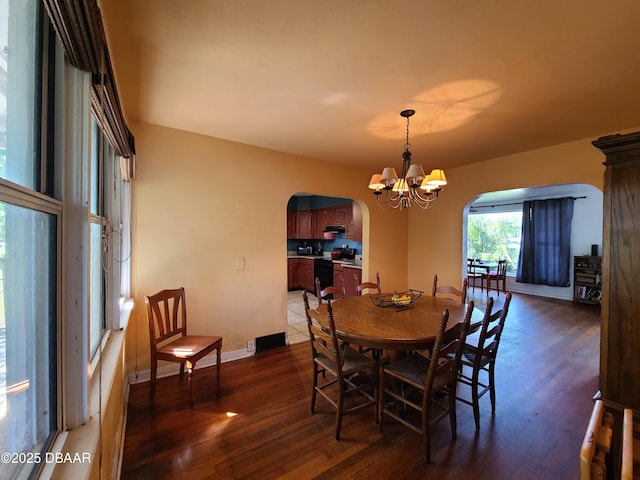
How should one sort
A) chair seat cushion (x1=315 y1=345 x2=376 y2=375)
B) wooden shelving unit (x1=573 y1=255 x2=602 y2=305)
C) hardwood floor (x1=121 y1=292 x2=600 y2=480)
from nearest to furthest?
hardwood floor (x1=121 y1=292 x2=600 y2=480)
chair seat cushion (x1=315 y1=345 x2=376 y2=375)
wooden shelving unit (x1=573 y1=255 x2=602 y2=305)

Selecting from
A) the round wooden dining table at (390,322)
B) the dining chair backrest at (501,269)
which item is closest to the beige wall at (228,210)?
the round wooden dining table at (390,322)

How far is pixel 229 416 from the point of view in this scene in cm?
208

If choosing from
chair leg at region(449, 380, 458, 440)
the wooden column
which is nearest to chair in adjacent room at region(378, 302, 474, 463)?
chair leg at region(449, 380, 458, 440)

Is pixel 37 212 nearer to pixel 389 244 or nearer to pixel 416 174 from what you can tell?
pixel 416 174

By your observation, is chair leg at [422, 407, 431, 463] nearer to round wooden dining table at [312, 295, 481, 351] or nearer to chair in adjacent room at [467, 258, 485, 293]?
round wooden dining table at [312, 295, 481, 351]

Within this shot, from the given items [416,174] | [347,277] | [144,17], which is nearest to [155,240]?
[144,17]

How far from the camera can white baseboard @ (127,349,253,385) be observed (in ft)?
8.27

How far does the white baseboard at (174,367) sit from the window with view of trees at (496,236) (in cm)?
622

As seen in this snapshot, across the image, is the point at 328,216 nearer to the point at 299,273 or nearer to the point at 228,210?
the point at 299,273

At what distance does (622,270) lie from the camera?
47.6 inches

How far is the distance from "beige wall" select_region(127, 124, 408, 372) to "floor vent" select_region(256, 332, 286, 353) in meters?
0.07

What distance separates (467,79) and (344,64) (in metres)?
0.87

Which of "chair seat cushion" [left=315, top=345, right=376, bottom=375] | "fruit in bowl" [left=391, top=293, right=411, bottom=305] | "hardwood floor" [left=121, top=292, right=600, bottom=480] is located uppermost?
"fruit in bowl" [left=391, top=293, right=411, bottom=305]

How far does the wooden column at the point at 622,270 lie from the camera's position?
1170mm
